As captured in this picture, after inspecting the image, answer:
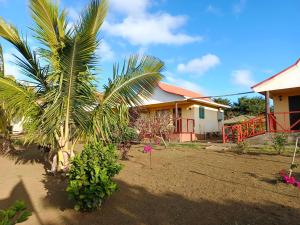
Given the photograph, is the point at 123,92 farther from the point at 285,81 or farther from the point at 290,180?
the point at 285,81

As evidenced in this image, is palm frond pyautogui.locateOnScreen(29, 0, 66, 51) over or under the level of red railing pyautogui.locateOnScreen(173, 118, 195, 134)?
over

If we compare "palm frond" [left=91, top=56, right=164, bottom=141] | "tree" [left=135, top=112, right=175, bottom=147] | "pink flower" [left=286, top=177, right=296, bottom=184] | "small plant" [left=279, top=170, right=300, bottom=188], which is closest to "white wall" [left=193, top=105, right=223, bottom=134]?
"tree" [left=135, top=112, right=175, bottom=147]

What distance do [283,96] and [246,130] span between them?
3091 mm

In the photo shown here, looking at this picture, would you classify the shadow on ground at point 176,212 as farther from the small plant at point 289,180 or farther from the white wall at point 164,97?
the white wall at point 164,97

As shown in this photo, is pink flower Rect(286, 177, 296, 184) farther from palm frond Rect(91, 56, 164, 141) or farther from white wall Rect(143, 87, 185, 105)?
white wall Rect(143, 87, 185, 105)

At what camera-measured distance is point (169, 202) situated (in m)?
6.34

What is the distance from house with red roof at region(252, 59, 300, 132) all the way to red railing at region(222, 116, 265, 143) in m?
0.60

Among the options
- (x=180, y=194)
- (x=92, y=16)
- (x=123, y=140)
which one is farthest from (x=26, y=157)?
(x=180, y=194)

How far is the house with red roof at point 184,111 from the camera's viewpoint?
67.7 feet

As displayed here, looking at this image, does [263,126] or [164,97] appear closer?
[263,126]

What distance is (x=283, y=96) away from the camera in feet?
55.1

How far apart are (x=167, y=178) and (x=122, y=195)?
1.48 m

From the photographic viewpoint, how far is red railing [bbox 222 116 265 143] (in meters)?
14.9

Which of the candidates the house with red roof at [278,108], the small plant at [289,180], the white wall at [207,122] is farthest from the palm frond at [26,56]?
the white wall at [207,122]
